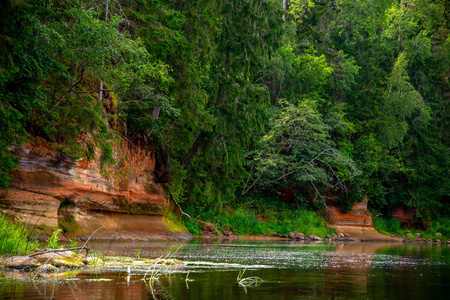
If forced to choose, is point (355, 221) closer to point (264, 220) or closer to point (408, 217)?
point (264, 220)

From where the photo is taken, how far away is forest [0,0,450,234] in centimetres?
1362

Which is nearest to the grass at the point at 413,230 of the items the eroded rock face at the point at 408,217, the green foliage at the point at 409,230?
the green foliage at the point at 409,230

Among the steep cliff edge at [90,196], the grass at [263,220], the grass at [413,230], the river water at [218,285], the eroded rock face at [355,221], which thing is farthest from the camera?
the grass at [413,230]

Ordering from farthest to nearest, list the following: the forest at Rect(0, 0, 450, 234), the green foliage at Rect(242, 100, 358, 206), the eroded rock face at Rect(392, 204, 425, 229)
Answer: the eroded rock face at Rect(392, 204, 425, 229)
the green foliage at Rect(242, 100, 358, 206)
the forest at Rect(0, 0, 450, 234)

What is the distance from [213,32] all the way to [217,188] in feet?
24.4

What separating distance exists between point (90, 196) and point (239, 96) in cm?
734

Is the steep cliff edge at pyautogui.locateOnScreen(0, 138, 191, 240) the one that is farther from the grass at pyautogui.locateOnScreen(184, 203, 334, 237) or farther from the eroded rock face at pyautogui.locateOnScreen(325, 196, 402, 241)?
the eroded rock face at pyautogui.locateOnScreen(325, 196, 402, 241)

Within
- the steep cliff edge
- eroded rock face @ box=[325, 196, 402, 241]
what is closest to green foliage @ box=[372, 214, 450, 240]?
eroded rock face @ box=[325, 196, 402, 241]

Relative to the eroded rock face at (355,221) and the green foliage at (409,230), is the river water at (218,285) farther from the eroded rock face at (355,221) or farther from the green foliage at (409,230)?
the green foliage at (409,230)

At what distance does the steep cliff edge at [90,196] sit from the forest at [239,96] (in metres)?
0.79

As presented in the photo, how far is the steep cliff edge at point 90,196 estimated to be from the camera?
17.0 meters

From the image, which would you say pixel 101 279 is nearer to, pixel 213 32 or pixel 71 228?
pixel 71 228

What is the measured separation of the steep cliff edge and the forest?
0.79 meters

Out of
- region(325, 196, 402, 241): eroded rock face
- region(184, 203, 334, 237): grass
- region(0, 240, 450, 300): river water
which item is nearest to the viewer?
region(0, 240, 450, 300): river water
